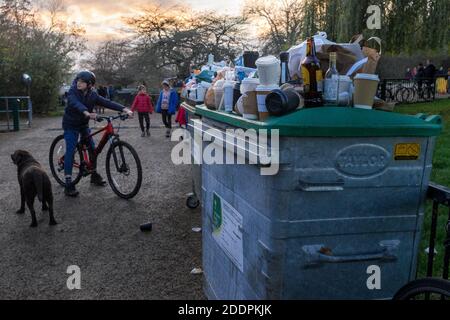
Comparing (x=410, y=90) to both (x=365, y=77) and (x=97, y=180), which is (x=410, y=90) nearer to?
(x=97, y=180)

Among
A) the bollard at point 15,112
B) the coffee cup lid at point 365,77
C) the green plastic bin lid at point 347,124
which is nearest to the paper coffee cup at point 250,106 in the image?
the green plastic bin lid at point 347,124

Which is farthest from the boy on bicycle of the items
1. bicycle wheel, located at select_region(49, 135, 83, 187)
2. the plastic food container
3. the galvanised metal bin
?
the galvanised metal bin

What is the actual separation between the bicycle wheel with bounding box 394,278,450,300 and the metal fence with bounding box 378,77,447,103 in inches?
731

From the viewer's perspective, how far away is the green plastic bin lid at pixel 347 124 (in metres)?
2.17

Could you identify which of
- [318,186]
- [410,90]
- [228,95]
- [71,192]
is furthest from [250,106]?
[410,90]

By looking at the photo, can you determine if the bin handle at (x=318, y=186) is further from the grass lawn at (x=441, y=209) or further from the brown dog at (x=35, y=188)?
the brown dog at (x=35, y=188)

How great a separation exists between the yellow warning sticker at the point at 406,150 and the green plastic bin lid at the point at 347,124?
0.16 ft

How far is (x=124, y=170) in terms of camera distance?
639 cm

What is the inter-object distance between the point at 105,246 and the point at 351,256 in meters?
3.03

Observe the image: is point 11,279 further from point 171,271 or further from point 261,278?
point 261,278

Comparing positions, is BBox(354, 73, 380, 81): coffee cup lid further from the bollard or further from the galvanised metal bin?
the bollard

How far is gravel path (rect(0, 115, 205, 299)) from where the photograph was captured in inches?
150

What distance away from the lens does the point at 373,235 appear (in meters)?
2.35
